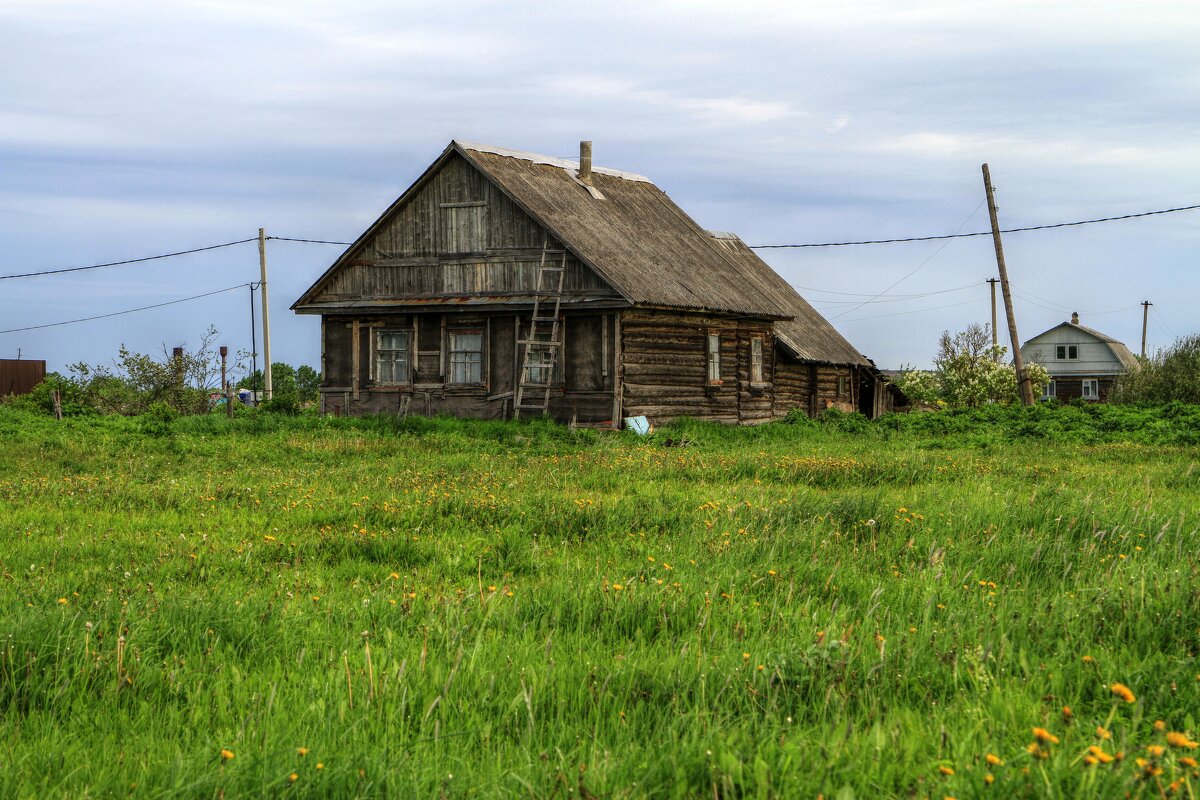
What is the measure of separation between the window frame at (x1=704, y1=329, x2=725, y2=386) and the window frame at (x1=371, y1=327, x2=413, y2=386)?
285 inches

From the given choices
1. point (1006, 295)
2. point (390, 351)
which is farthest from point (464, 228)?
point (1006, 295)

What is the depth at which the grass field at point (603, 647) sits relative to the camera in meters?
3.49

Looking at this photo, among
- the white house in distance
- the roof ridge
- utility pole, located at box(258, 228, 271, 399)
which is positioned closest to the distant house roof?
the roof ridge

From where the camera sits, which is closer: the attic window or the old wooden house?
the old wooden house

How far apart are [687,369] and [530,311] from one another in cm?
398

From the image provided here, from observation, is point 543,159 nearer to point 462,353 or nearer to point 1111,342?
point 462,353

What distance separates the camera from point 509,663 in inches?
184

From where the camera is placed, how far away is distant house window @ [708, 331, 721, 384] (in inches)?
1084

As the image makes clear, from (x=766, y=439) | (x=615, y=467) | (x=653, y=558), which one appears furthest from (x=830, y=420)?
(x=653, y=558)

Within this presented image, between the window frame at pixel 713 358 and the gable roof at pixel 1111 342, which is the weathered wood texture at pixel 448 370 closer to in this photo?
the window frame at pixel 713 358

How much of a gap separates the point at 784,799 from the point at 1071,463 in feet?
46.5

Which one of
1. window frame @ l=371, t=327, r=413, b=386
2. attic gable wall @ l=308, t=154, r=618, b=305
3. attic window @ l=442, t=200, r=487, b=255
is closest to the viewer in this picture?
attic gable wall @ l=308, t=154, r=618, b=305

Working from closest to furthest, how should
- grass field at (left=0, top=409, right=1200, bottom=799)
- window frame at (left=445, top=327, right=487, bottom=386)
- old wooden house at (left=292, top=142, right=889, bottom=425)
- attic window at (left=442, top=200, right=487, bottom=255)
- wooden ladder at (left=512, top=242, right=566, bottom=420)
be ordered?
1. grass field at (left=0, top=409, right=1200, bottom=799)
2. wooden ladder at (left=512, top=242, right=566, bottom=420)
3. old wooden house at (left=292, top=142, right=889, bottom=425)
4. attic window at (left=442, top=200, right=487, bottom=255)
5. window frame at (left=445, top=327, right=487, bottom=386)

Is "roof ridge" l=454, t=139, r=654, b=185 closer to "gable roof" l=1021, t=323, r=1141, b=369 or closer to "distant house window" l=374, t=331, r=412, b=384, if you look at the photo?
"distant house window" l=374, t=331, r=412, b=384
